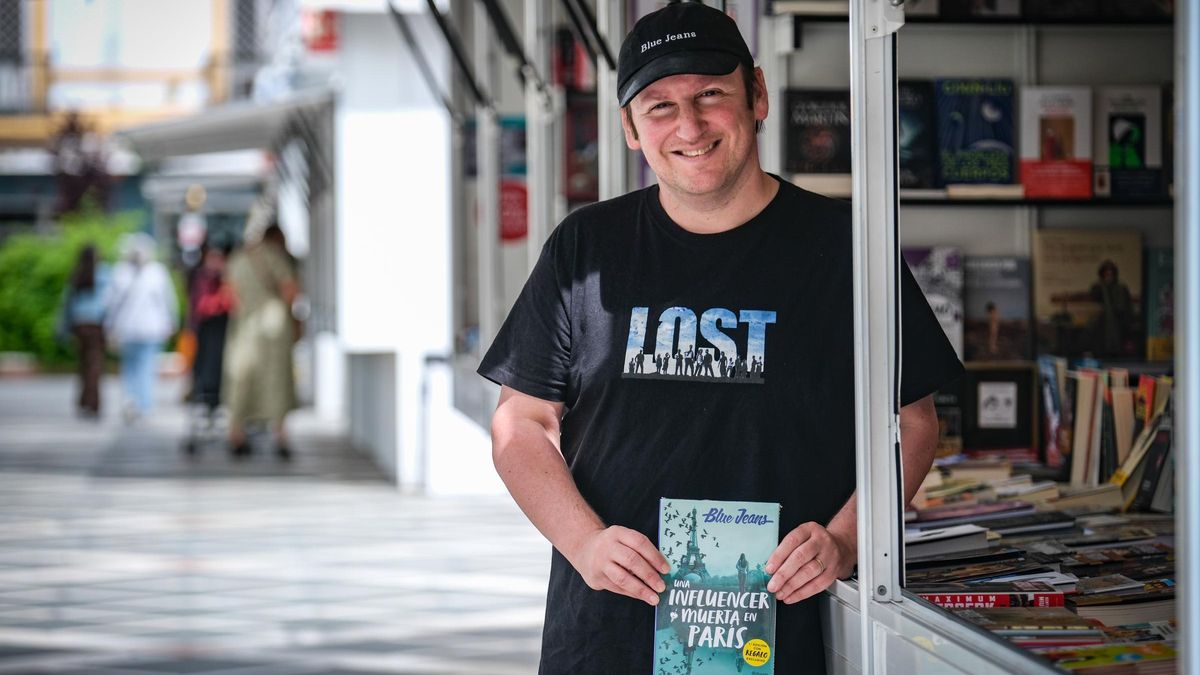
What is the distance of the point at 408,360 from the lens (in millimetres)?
10188

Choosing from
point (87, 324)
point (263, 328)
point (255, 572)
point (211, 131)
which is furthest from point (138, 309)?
point (255, 572)

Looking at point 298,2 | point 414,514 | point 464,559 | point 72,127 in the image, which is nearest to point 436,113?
point 298,2

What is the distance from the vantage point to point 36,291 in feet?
79.7

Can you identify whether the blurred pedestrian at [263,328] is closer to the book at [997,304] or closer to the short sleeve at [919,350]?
the book at [997,304]

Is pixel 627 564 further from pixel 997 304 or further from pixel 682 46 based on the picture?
pixel 997 304

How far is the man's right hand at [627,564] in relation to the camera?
2.17 meters

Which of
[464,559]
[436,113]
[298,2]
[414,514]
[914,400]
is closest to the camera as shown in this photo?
[914,400]

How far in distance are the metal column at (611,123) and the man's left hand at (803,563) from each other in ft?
7.13

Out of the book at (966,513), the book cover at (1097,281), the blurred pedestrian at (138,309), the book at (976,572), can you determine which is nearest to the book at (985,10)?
the book cover at (1097,281)

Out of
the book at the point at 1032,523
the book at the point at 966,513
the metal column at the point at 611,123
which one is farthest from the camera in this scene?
the metal column at the point at 611,123

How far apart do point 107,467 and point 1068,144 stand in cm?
895

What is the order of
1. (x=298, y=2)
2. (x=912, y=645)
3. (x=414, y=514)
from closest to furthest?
1. (x=912, y=645)
2. (x=414, y=514)
3. (x=298, y=2)

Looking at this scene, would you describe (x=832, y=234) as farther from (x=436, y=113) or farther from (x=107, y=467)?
(x=107, y=467)

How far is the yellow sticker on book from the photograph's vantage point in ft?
7.23
